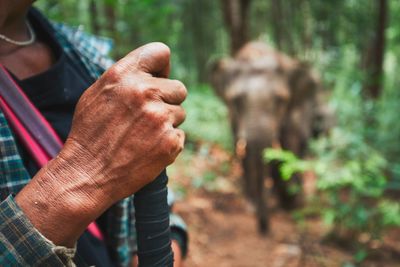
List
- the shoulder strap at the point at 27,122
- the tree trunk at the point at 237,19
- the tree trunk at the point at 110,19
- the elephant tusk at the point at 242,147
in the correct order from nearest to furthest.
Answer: the shoulder strap at the point at 27,122, the tree trunk at the point at 110,19, the elephant tusk at the point at 242,147, the tree trunk at the point at 237,19

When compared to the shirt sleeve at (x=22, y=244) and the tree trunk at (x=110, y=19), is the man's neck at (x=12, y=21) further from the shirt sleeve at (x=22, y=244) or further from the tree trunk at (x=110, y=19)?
the tree trunk at (x=110, y=19)

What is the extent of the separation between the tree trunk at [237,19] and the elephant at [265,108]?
1144 millimetres

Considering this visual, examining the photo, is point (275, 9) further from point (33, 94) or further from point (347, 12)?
point (33, 94)

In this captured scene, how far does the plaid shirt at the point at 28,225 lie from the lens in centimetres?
82

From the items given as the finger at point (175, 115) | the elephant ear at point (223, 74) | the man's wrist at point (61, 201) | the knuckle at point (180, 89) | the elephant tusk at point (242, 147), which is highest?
the knuckle at point (180, 89)

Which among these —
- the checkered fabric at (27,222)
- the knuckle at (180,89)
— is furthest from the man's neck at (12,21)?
the knuckle at (180,89)

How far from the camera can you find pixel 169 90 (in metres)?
0.88

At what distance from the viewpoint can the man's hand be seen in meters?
0.84

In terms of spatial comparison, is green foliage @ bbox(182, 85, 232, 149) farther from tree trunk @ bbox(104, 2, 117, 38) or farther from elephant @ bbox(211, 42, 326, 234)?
tree trunk @ bbox(104, 2, 117, 38)

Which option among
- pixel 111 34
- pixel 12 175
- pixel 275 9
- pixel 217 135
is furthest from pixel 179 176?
pixel 12 175

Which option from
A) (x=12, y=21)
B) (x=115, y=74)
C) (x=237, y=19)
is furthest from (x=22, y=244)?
(x=237, y=19)

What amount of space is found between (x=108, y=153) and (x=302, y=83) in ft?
17.0

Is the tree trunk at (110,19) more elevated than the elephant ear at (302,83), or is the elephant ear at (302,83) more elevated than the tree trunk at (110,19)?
the tree trunk at (110,19)

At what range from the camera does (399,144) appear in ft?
15.7
